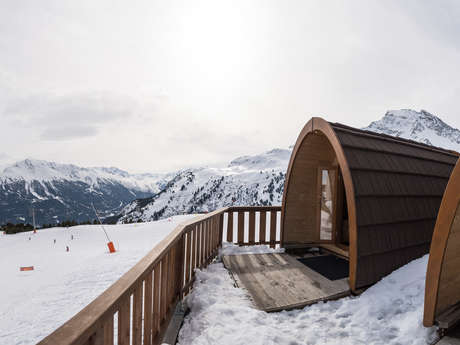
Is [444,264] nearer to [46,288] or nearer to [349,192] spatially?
[349,192]

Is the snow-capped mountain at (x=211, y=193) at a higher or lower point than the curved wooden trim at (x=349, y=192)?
lower

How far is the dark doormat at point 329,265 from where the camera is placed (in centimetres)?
427

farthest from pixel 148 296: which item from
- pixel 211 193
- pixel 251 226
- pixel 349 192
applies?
pixel 211 193

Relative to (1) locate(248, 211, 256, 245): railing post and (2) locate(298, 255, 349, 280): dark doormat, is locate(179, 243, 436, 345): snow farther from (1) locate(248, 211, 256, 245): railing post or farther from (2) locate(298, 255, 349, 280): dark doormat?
(1) locate(248, 211, 256, 245): railing post

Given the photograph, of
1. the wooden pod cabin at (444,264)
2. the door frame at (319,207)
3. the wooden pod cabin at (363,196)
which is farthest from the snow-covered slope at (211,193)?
the wooden pod cabin at (444,264)

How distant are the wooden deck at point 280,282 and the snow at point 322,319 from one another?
121 millimetres

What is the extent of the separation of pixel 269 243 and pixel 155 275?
14.1 feet

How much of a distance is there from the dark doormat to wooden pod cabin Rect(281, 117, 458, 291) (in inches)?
11.5

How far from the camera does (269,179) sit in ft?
419

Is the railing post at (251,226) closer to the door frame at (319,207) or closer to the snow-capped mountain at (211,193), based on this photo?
the door frame at (319,207)

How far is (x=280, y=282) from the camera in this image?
13.0 ft

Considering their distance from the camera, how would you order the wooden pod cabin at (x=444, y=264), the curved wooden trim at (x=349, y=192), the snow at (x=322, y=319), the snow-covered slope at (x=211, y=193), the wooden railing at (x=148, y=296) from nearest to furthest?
the wooden railing at (x=148, y=296), the wooden pod cabin at (x=444, y=264), the snow at (x=322, y=319), the curved wooden trim at (x=349, y=192), the snow-covered slope at (x=211, y=193)

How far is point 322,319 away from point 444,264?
1.37m

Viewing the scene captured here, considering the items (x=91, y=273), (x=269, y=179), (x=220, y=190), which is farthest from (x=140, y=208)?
(x=91, y=273)
